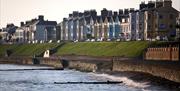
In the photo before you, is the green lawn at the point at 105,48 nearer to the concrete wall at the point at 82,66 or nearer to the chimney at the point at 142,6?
the concrete wall at the point at 82,66

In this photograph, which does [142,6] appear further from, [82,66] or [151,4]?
[82,66]

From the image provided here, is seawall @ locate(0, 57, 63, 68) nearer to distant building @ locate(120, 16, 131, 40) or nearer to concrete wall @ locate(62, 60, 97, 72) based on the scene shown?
concrete wall @ locate(62, 60, 97, 72)

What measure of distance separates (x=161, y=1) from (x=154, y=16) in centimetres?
891

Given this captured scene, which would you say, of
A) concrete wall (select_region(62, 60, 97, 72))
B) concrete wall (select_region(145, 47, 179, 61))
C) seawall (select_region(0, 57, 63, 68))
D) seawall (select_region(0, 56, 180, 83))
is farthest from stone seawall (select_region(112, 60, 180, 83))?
seawall (select_region(0, 57, 63, 68))

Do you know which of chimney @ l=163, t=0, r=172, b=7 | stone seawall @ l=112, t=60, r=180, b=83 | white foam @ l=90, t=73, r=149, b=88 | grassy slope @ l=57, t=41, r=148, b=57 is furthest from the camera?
chimney @ l=163, t=0, r=172, b=7

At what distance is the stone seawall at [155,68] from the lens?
81125 mm

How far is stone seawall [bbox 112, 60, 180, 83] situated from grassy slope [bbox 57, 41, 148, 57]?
647 inches

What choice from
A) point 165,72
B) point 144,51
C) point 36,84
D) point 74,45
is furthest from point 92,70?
point 74,45

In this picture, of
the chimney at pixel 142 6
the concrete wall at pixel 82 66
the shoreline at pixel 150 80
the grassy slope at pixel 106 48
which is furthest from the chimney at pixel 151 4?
the shoreline at pixel 150 80

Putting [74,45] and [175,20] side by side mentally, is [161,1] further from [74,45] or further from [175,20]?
[74,45]

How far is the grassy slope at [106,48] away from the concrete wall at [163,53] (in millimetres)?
7906

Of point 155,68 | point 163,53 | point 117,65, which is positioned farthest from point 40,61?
point 155,68

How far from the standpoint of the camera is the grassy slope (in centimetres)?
14106

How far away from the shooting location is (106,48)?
164m
